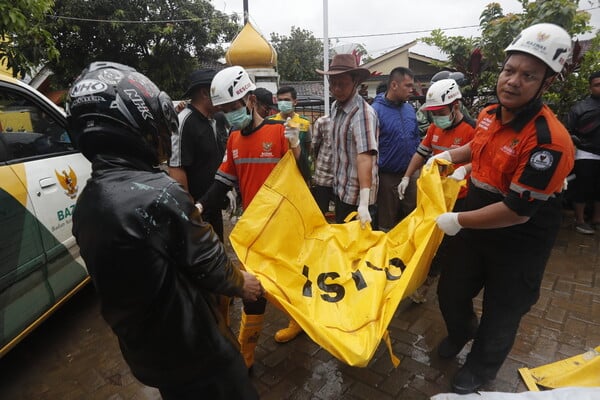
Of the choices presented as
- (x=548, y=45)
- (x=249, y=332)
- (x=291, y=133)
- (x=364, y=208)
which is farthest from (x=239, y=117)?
(x=548, y=45)

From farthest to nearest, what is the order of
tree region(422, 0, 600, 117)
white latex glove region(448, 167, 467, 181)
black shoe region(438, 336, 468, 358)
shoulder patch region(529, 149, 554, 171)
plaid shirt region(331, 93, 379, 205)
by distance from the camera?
tree region(422, 0, 600, 117)
plaid shirt region(331, 93, 379, 205)
black shoe region(438, 336, 468, 358)
white latex glove region(448, 167, 467, 181)
shoulder patch region(529, 149, 554, 171)

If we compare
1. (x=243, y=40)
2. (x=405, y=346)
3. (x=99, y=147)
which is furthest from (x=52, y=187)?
(x=243, y=40)

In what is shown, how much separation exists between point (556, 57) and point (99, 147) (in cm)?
192

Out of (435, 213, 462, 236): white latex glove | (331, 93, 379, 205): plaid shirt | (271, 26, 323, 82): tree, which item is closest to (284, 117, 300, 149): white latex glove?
(331, 93, 379, 205): plaid shirt

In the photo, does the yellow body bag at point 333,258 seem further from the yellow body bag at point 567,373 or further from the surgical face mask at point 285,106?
the surgical face mask at point 285,106

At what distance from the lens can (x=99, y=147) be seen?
1.07 m

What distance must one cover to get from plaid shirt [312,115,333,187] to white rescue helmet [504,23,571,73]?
1735mm

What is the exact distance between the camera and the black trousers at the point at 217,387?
4.08 ft

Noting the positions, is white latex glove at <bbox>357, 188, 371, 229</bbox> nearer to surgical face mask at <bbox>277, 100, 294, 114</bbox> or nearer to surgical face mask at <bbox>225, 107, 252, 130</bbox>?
surgical face mask at <bbox>225, 107, 252, 130</bbox>

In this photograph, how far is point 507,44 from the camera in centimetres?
454

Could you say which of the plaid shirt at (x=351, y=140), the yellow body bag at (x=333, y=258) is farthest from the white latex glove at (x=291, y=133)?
the plaid shirt at (x=351, y=140)

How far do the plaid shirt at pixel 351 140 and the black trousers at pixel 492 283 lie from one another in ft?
2.75

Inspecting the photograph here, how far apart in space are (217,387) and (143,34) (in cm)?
1538

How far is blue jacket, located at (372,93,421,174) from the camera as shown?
11.5 ft
